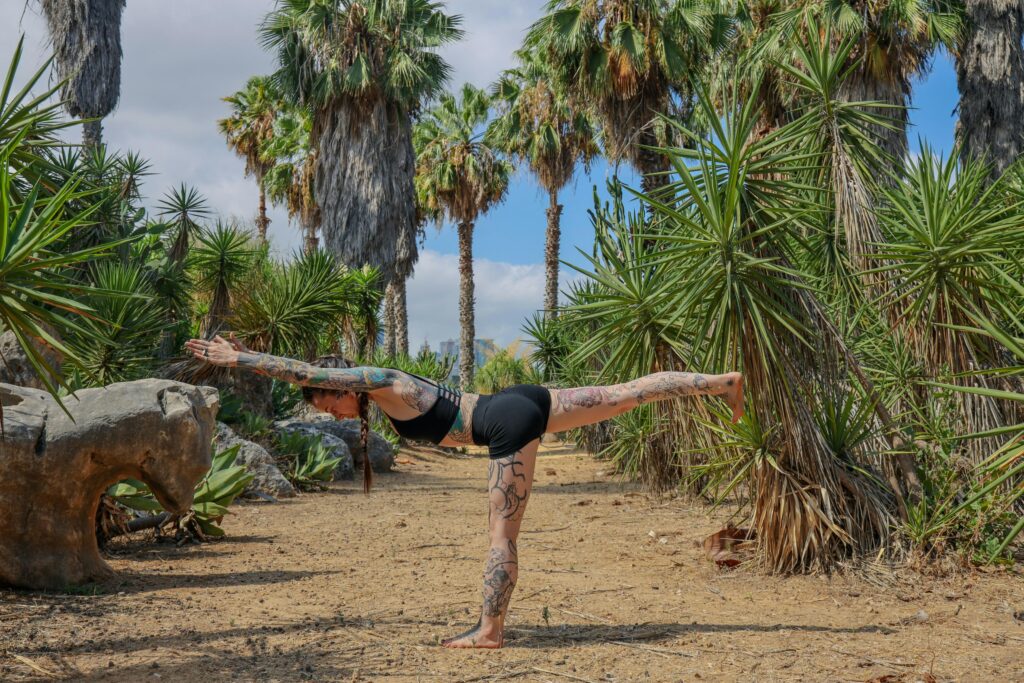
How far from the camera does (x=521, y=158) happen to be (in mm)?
25312

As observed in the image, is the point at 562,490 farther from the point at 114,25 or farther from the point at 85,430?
the point at 114,25

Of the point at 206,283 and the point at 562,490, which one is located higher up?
the point at 206,283

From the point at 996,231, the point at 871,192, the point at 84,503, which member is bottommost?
the point at 84,503

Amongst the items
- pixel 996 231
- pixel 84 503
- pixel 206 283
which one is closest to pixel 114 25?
pixel 206 283

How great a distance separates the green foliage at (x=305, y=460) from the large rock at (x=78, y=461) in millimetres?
5699

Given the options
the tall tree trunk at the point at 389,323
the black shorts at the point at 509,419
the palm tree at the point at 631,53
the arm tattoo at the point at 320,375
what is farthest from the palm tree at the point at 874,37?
the tall tree trunk at the point at 389,323

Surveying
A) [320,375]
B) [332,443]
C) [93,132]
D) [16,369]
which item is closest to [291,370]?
[320,375]

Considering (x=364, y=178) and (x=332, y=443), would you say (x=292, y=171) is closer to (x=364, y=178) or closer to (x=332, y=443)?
(x=364, y=178)

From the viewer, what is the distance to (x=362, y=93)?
21562mm

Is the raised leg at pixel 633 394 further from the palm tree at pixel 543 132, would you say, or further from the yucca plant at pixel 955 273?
the palm tree at pixel 543 132

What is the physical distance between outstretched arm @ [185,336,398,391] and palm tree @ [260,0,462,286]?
18.2m

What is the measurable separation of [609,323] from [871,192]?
220 centimetres

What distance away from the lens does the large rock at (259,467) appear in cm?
1023

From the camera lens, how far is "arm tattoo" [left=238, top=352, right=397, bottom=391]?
3990 mm
